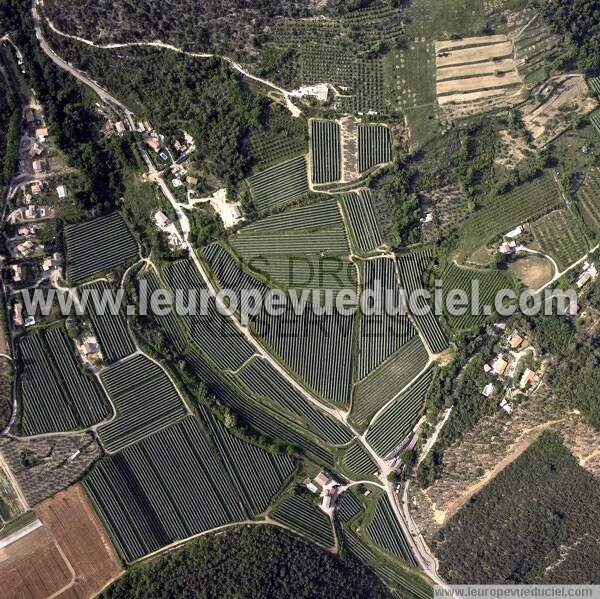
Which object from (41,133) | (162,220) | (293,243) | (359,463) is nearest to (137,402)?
(162,220)

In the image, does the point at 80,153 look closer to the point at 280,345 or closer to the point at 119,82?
the point at 119,82

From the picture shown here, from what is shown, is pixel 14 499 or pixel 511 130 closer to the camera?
pixel 14 499

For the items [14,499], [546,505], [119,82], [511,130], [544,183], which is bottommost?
[546,505]

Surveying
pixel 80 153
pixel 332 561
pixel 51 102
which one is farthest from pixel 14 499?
pixel 51 102

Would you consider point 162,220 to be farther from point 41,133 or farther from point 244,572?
point 244,572

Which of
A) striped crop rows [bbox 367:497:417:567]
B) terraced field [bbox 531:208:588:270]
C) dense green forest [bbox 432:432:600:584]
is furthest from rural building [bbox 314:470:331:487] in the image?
terraced field [bbox 531:208:588:270]

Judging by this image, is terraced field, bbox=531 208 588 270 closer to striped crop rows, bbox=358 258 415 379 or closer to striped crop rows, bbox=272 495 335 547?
striped crop rows, bbox=358 258 415 379

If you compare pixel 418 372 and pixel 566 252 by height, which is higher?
pixel 566 252

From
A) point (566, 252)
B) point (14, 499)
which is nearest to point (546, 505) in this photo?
point (566, 252)
